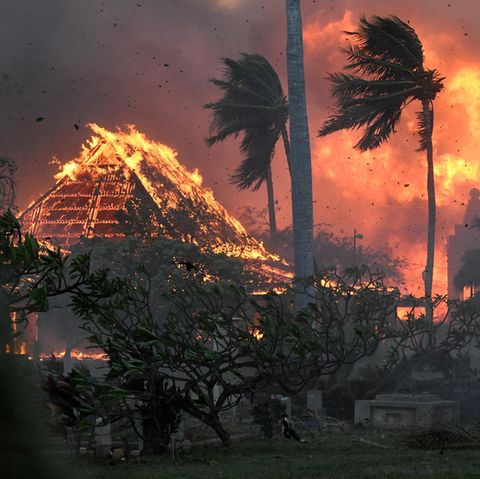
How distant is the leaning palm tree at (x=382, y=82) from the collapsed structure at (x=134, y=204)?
576 inches

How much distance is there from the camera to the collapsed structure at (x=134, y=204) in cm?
5309

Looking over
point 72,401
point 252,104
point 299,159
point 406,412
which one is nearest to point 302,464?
point 72,401

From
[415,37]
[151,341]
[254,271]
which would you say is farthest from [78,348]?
[151,341]

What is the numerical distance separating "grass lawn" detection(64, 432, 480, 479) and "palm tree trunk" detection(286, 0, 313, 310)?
11.0m

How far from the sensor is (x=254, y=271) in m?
50.5

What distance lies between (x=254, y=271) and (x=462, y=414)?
25.2 metres

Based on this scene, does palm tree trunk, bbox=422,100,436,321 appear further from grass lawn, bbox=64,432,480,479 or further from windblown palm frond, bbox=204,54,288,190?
grass lawn, bbox=64,432,480,479

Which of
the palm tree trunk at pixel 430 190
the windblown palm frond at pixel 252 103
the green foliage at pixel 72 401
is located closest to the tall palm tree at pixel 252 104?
the windblown palm frond at pixel 252 103

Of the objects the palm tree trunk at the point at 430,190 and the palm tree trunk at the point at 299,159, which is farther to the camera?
the palm tree trunk at the point at 430,190

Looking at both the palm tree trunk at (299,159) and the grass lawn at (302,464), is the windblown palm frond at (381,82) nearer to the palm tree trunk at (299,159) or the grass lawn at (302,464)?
the palm tree trunk at (299,159)

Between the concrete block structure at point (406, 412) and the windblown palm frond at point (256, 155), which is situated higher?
the windblown palm frond at point (256, 155)

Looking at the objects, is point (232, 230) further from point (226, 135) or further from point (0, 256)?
point (0, 256)

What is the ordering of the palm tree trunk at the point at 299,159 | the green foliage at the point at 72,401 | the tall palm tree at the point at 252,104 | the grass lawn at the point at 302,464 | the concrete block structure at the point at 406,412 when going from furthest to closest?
the tall palm tree at the point at 252,104 → the palm tree trunk at the point at 299,159 → the concrete block structure at the point at 406,412 → the green foliage at the point at 72,401 → the grass lawn at the point at 302,464

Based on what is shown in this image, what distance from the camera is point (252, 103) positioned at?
158 ft
